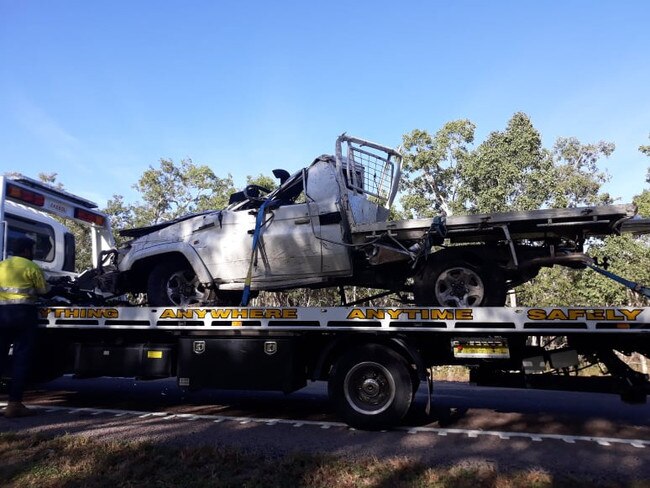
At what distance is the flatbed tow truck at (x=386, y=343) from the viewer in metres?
5.19

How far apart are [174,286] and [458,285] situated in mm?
3541

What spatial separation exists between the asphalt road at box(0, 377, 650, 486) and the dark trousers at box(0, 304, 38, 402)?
1.38ft

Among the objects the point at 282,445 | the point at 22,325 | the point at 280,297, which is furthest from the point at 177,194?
the point at 282,445

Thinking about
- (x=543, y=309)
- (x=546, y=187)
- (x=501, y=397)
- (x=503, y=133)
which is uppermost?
(x=503, y=133)

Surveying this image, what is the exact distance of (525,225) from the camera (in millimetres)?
5453

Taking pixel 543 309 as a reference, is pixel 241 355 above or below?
below

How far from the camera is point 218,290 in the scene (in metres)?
6.58

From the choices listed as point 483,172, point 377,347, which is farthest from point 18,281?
point 483,172

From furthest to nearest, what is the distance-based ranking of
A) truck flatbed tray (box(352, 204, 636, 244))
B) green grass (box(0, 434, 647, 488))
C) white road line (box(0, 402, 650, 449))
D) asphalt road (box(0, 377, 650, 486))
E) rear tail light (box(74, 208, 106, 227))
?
rear tail light (box(74, 208, 106, 227)), truck flatbed tray (box(352, 204, 636, 244)), white road line (box(0, 402, 650, 449)), asphalt road (box(0, 377, 650, 486)), green grass (box(0, 434, 647, 488))

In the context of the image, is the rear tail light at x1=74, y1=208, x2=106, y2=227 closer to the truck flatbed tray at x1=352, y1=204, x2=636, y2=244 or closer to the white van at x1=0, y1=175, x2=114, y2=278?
the white van at x1=0, y1=175, x2=114, y2=278

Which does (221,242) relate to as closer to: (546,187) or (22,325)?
(22,325)

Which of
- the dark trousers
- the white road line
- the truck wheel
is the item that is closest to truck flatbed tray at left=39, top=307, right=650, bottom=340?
the dark trousers

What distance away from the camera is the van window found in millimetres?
7250

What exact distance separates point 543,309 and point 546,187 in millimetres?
15514
